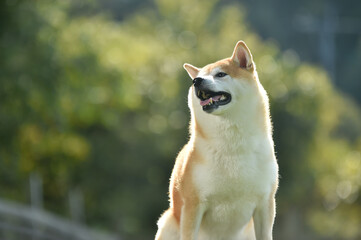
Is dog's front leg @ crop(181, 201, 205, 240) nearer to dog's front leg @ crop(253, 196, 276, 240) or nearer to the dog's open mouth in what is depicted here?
dog's front leg @ crop(253, 196, 276, 240)

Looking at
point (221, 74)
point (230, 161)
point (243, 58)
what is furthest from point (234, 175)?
point (243, 58)

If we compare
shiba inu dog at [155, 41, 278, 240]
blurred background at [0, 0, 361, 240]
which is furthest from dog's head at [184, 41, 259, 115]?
blurred background at [0, 0, 361, 240]

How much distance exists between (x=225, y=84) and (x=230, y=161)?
65cm

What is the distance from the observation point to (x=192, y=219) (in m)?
7.18

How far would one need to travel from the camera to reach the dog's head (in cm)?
688

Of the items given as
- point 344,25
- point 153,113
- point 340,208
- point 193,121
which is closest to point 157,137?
point 153,113

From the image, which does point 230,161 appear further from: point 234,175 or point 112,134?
point 112,134

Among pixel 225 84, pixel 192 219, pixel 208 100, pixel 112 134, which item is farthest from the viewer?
pixel 112 134

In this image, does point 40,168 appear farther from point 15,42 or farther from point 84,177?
point 15,42

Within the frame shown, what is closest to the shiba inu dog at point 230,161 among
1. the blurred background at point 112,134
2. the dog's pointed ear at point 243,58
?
the dog's pointed ear at point 243,58

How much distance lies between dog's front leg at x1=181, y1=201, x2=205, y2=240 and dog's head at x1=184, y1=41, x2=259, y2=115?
0.83m

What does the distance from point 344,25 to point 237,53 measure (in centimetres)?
8528

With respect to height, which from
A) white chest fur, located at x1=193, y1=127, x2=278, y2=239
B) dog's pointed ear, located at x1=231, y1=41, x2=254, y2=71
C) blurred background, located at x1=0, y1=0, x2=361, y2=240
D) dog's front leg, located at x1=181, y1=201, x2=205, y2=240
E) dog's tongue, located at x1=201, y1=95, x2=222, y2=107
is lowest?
dog's front leg, located at x1=181, y1=201, x2=205, y2=240

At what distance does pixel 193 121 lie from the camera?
7.44 meters
